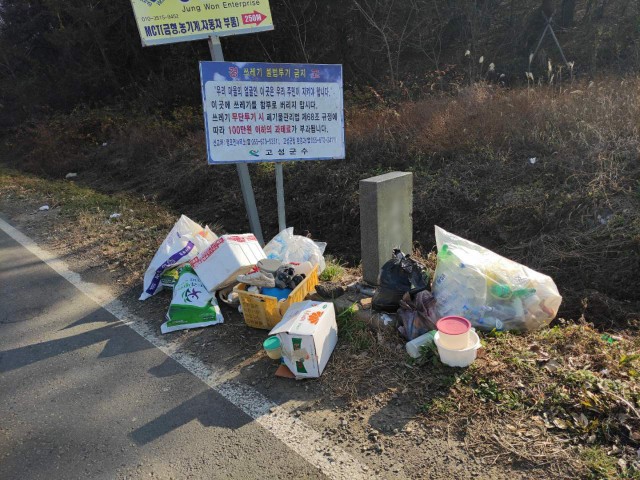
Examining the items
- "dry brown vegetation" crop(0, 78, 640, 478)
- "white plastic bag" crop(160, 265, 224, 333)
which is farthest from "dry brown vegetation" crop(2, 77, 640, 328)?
"white plastic bag" crop(160, 265, 224, 333)

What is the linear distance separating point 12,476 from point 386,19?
1348 cm

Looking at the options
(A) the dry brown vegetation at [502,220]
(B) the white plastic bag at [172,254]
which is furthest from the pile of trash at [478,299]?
(B) the white plastic bag at [172,254]

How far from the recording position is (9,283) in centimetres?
505

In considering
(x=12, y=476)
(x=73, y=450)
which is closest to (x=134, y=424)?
(x=73, y=450)

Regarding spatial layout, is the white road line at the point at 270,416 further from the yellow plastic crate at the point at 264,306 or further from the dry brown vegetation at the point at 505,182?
the dry brown vegetation at the point at 505,182

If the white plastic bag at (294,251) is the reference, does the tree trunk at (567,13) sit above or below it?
above

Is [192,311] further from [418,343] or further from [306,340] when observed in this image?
[418,343]

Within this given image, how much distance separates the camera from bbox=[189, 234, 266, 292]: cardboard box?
401 centimetres

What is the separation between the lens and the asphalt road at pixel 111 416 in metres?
2.48

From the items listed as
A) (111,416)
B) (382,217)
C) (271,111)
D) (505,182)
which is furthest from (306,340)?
(505,182)

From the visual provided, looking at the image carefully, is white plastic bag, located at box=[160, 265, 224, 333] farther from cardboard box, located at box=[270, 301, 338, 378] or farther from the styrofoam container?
the styrofoam container

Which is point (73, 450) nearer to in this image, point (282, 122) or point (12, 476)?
point (12, 476)

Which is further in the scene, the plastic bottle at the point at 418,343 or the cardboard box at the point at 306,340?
the plastic bottle at the point at 418,343

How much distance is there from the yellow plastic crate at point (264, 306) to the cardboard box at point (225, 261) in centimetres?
23
